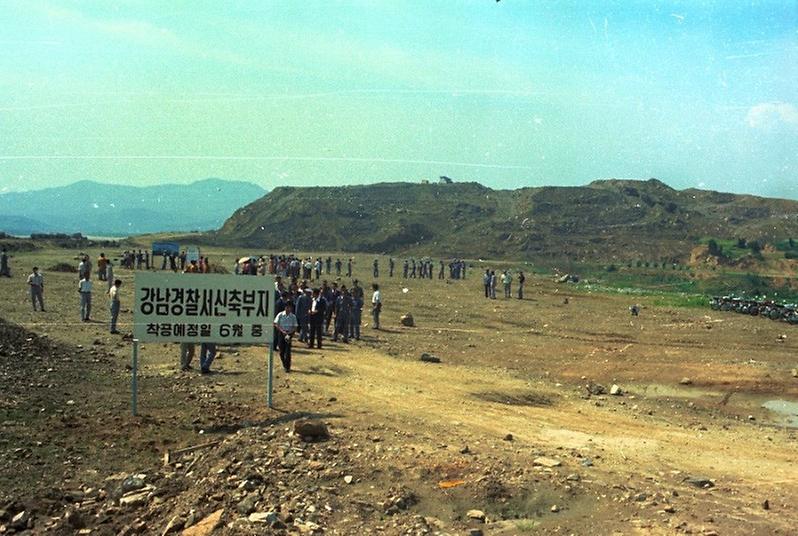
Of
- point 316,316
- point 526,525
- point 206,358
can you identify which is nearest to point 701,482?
point 526,525

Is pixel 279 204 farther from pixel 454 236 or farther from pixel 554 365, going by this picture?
pixel 554 365

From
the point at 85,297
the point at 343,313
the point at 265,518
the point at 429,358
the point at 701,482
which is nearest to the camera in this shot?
the point at 265,518

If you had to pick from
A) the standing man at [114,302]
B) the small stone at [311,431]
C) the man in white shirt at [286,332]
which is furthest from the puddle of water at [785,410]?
the standing man at [114,302]

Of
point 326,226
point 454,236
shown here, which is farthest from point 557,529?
point 326,226

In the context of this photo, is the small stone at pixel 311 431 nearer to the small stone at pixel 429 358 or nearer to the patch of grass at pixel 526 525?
the patch of grass at pixel 526 525

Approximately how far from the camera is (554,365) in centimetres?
2295

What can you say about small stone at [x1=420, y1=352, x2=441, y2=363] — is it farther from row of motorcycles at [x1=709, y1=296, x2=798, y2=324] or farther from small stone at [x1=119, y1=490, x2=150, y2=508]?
row of motorcycles at [x1=709, y1=296, x2=798, y2=324]

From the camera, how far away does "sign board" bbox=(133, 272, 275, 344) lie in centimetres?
1234

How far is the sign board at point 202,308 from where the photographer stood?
1234cm

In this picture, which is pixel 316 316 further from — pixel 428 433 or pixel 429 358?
pixel 428 433

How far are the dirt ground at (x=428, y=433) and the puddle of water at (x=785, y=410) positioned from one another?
0.66 ft

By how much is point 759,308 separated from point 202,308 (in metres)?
36.8

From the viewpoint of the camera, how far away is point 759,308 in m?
42.5

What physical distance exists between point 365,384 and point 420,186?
144275mm
